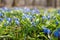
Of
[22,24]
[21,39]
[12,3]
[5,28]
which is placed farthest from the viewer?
[12,3]

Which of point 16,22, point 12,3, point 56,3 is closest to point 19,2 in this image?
point 12,3

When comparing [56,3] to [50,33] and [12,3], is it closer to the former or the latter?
[12,3]

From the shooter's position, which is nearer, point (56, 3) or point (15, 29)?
point (15, 29)

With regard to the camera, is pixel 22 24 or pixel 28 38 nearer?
pixel 28 38

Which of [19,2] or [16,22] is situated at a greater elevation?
[16,22]

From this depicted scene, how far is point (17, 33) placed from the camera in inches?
58.2

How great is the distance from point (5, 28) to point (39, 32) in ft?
0.91

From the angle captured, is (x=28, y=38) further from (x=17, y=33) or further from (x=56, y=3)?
(x=56, y=3)

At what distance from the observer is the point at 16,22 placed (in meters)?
1.67

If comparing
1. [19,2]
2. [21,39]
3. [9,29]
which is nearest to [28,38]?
[21,39]

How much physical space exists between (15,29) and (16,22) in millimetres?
148

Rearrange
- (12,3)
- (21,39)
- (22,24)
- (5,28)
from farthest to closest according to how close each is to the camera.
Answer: (12,3)
(22,24)
(5,28)
(21,39)

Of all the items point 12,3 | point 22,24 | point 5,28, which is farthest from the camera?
point 12,3

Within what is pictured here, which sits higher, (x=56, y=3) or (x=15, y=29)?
(x=15, y=29)
